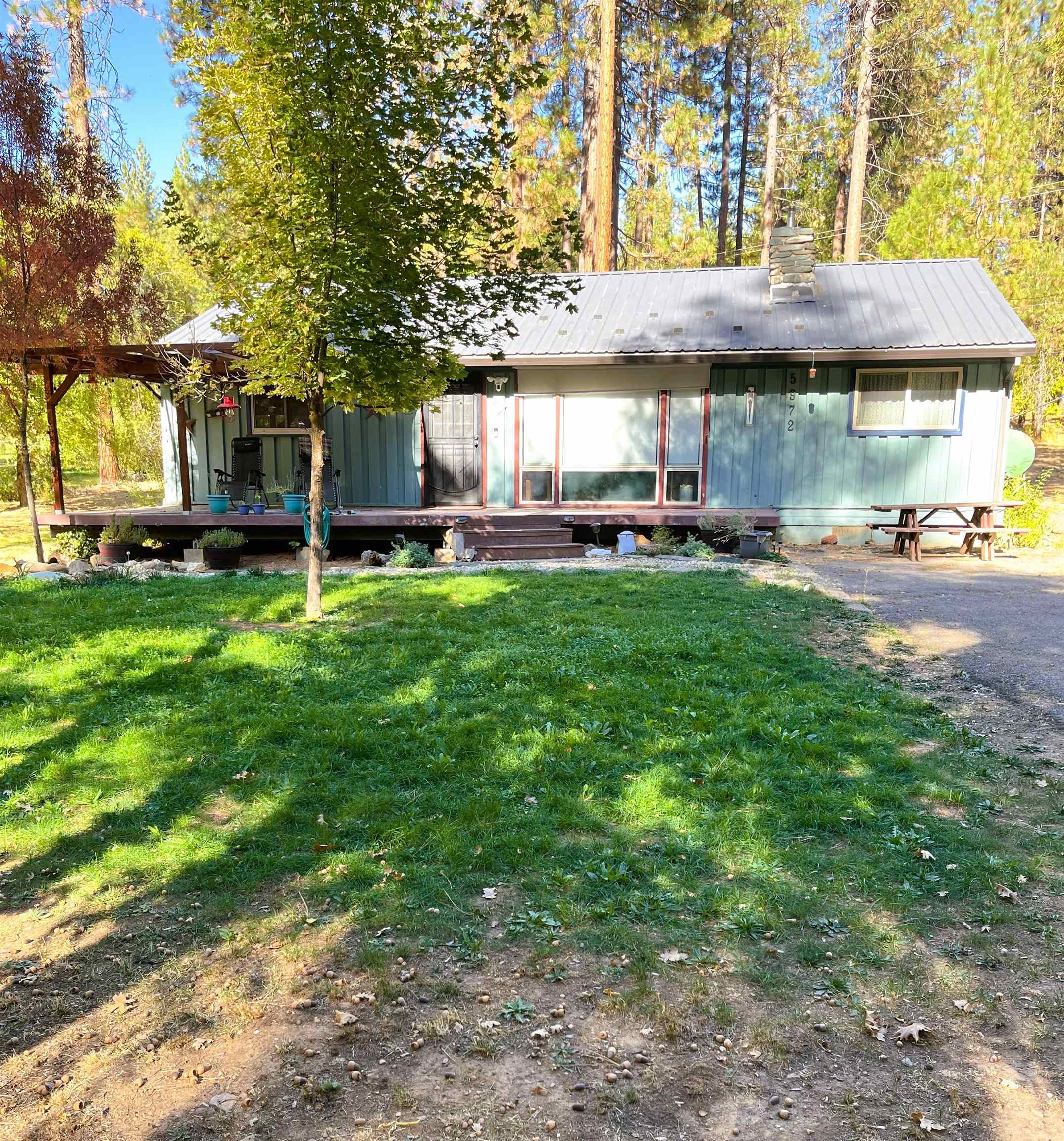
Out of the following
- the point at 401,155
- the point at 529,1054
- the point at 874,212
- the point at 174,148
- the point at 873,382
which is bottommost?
the point at 529,1054

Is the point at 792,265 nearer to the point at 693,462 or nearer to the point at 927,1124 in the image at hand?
the point at 693,462

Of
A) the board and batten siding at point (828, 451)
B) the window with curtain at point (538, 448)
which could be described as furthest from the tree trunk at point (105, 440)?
the board and batten siding at point (828, 451)

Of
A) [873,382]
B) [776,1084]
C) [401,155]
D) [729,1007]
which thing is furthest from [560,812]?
[873,382]

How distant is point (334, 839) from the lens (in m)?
3.31

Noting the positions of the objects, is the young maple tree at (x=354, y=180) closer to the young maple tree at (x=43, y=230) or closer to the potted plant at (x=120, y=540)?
the young maple tree at (x=43, y=230)

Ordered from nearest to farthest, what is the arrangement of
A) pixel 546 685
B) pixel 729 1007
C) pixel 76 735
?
1. pixel 729 1007
2. pixel 76 735
3. pixel 546 685

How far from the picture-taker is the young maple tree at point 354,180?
5180 mm

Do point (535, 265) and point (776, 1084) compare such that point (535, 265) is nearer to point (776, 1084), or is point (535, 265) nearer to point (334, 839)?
point (334, 839)

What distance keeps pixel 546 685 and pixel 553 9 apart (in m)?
17.6

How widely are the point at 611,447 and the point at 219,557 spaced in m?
5.52

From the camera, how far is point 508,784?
3.74m

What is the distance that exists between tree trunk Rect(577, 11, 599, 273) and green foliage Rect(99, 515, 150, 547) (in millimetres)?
9094

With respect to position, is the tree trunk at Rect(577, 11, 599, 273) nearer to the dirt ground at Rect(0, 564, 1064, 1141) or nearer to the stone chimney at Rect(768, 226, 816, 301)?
the stone chimney at Rect(768, 226, 816, 301)

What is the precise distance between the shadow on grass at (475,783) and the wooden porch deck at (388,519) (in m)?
4.85
